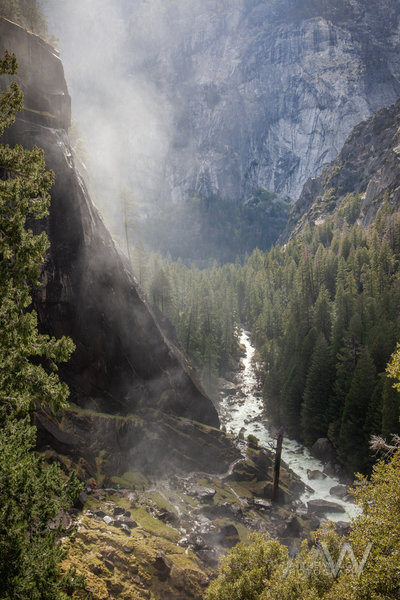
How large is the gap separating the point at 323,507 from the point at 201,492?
15.3m

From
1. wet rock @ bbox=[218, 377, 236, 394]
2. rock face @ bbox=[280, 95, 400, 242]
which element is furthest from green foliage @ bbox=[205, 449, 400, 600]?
rock face @ bbox=[280, 95, 400, 242]

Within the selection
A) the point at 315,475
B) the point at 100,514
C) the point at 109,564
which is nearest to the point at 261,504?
the point at 315,475

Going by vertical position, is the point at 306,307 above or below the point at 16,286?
below

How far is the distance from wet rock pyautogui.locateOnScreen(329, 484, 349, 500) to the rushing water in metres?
0.53

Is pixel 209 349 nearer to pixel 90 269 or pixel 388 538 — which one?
pixel 90 269

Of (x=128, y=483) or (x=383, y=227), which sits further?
(x=383, y=227)

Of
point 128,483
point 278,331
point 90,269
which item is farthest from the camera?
point 278,331

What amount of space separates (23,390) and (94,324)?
81.8 feet

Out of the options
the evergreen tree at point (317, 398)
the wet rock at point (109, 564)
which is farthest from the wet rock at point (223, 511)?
the evergreen tree at point (317, 398)

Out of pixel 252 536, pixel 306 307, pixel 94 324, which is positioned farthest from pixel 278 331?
pixel 252 536

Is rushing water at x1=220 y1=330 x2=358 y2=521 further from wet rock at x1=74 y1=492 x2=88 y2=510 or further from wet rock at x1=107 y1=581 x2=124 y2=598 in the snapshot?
wet rock at x1=74 y1=492 x2=88 y2=510

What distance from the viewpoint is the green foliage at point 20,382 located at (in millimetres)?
9727

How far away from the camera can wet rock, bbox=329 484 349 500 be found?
4438 centimetres

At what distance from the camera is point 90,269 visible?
114 feet
